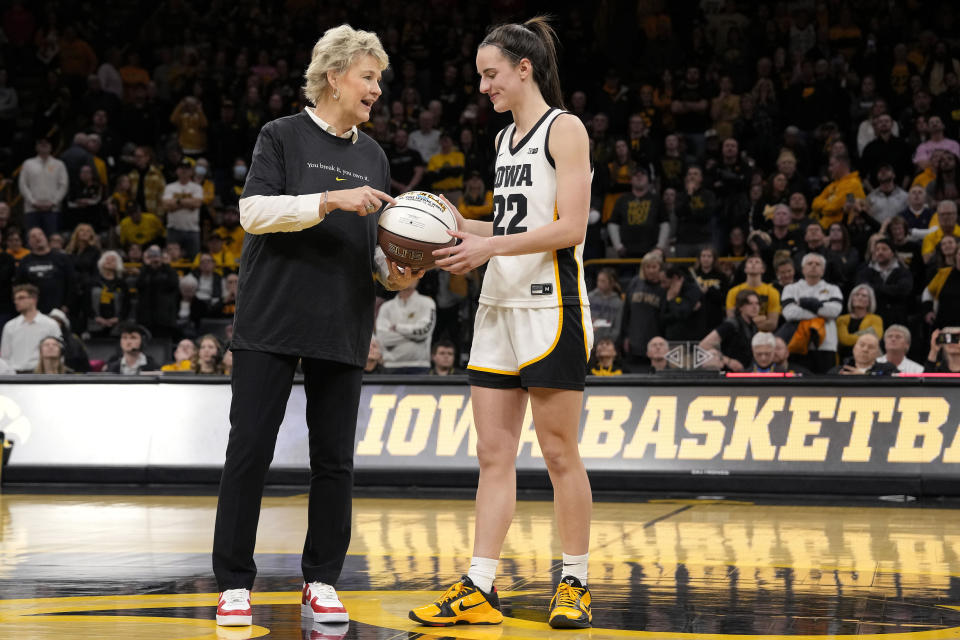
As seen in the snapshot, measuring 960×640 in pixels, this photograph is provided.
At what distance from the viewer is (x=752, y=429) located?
10438 mm

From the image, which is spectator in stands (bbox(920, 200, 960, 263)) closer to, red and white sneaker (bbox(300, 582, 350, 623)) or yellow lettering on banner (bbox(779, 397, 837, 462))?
yellow lettering on banner (bbox(779, 397, 837, 462))

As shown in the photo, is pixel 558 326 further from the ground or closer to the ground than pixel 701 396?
further from the ground

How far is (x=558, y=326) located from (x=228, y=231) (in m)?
12.9

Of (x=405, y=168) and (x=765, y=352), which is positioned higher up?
(x=405, y=168)

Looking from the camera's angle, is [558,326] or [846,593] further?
[846,593]

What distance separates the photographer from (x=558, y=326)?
207 inches

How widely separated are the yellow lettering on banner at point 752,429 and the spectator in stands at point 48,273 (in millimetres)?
9475

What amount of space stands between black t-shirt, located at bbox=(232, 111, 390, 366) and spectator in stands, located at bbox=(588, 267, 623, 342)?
9058 mm

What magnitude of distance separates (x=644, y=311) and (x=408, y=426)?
13.2 ft

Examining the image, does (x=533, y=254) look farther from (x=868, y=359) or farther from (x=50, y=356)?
(x=50, y=356)

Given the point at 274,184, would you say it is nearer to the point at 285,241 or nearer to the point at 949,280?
the point at 285,241

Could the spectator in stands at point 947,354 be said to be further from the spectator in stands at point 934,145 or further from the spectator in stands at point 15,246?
the spectator in stands at point 15,246

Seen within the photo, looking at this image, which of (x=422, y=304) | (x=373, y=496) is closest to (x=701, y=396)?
(x=373, y=496)

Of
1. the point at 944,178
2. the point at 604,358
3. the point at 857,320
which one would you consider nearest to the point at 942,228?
the point at 944,178
